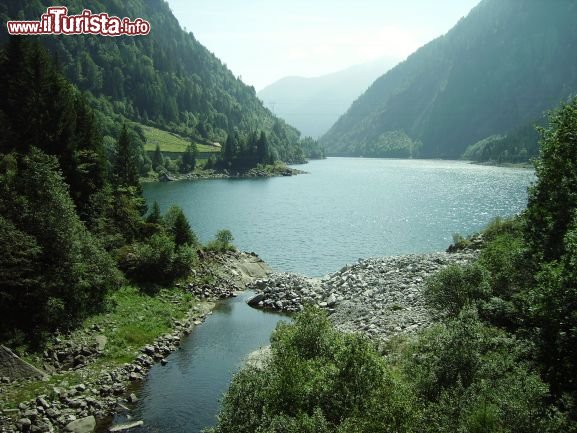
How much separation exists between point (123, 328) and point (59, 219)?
10.3 metres

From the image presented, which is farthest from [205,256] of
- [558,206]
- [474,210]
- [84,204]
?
[474,210]

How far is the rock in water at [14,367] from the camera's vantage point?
97.3 feet

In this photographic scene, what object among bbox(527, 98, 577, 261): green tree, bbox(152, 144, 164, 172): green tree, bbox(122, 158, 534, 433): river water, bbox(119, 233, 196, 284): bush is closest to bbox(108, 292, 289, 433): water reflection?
bbox(122, 158, 534, 433): river water

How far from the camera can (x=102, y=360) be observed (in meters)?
34.1

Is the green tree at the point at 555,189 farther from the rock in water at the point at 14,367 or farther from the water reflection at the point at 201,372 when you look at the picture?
the rock in water at the point at 14,367

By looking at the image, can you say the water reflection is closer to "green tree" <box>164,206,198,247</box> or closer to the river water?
the river water

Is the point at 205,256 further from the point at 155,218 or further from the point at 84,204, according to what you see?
the point at 84,204

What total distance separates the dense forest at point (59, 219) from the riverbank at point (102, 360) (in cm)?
194

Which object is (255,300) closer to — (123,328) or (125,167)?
(123,328)

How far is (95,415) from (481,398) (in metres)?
22.4

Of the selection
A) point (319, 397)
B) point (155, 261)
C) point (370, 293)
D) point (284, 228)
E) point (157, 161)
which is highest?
point (157, 161)

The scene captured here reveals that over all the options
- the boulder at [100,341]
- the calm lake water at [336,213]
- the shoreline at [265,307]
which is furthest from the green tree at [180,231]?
the boulder at [100,341]

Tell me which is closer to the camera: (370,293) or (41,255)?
(41,255)

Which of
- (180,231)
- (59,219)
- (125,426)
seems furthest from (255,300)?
(125,426)
